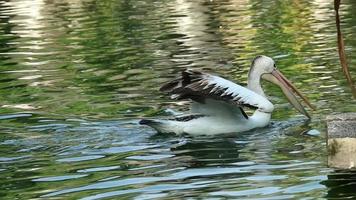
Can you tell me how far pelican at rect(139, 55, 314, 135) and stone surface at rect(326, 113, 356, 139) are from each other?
5.94ft

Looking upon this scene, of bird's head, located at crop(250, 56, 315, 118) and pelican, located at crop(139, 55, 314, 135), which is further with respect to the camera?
bird's head, located at crop(250, 56, 315, 118)

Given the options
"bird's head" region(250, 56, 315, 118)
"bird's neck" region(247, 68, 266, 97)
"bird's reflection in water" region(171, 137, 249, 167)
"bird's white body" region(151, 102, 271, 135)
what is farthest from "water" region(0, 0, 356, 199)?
"bird's neck" region(247, 68, 266, 97)

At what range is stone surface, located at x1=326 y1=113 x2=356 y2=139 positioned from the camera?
8.32 metres

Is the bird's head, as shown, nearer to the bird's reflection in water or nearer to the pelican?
the pelican

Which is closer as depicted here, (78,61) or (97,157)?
(97,157)

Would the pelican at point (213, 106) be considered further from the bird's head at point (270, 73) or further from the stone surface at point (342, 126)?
the stone surface at point (342, 126)

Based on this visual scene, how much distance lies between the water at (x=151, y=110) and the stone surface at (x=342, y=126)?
1.07 feet

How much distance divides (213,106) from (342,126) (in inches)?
111

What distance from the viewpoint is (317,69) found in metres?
15.8

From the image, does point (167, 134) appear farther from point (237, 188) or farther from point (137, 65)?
point (137, 65)

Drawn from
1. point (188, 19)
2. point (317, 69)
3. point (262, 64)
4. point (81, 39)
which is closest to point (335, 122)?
point (262, 64)

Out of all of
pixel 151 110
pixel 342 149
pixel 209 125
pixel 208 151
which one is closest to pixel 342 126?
pixel 342 149

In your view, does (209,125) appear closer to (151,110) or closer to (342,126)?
(151,110)

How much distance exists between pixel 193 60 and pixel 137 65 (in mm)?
1180
